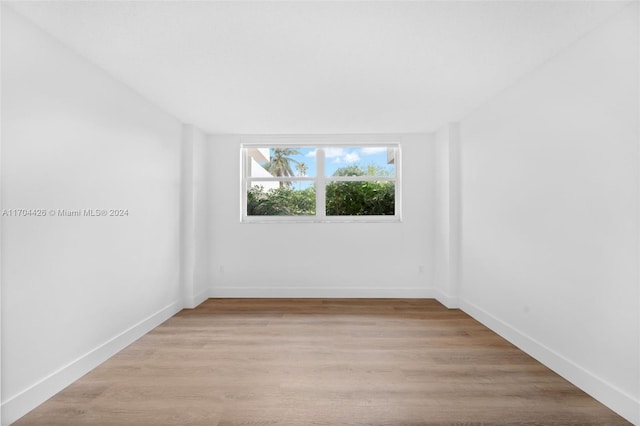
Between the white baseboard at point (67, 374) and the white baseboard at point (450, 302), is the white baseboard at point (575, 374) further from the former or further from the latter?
the white baseboard at point (67, 374)

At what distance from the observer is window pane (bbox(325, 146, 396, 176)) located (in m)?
4.95

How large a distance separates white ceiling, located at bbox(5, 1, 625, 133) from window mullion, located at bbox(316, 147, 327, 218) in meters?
1.44

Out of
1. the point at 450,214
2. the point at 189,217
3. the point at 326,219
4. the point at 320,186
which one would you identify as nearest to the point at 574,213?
the point at 450,214

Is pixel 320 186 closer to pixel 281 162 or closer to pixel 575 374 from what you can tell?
pixel 281 162

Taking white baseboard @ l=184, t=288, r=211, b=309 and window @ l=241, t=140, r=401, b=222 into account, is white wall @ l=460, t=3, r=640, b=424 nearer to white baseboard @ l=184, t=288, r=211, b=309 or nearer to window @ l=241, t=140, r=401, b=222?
window @ l=241, t=140, r=401, b=222

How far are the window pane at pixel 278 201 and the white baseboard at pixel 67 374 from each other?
208 cm

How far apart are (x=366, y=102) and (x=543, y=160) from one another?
5.68ft

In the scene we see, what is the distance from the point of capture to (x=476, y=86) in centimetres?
303

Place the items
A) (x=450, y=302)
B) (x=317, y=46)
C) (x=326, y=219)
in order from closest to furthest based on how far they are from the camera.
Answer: (x=317, y=46) → (x=450, y=302) → (x=326, y=219)

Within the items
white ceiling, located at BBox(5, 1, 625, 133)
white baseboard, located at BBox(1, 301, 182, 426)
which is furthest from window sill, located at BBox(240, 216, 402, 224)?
white baseboard, located at BBox(1, 301, 182, 426)

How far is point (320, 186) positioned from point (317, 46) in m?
2.76

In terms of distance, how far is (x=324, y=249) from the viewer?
478 centimetres

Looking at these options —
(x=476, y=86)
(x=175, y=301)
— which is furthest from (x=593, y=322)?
(x=175, y=301)

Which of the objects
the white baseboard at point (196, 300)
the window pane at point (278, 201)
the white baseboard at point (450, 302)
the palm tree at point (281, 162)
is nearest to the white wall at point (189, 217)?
the white baseboard at point (196, 300)
